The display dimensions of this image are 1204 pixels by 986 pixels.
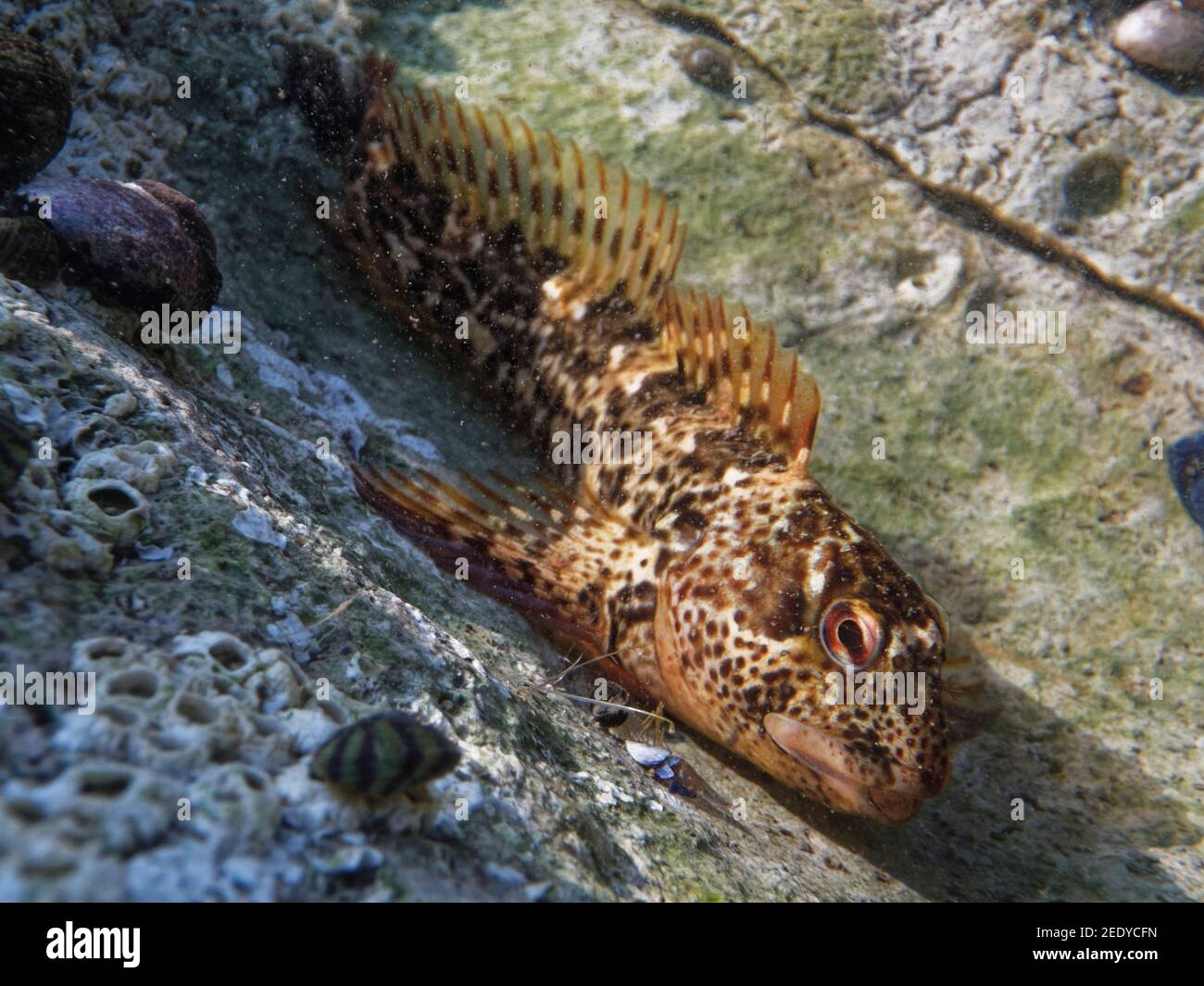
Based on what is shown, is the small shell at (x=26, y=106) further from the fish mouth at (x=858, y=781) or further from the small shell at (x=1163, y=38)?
the small shell at (x=1163, y=38)

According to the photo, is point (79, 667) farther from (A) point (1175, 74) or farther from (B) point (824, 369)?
(A) point (1175, 74)

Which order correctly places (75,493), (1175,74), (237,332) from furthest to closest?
(1175,74) → (237,332) → (75,493)

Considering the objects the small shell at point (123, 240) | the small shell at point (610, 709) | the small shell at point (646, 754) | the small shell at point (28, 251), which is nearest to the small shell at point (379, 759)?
the small shell at point (646, 754)

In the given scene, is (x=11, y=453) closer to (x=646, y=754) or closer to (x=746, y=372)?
(x=646, y=754)

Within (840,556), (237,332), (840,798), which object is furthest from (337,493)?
(840,798)

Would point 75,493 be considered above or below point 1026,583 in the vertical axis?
above

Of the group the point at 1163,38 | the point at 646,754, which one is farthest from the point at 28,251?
the point at 1163,38
